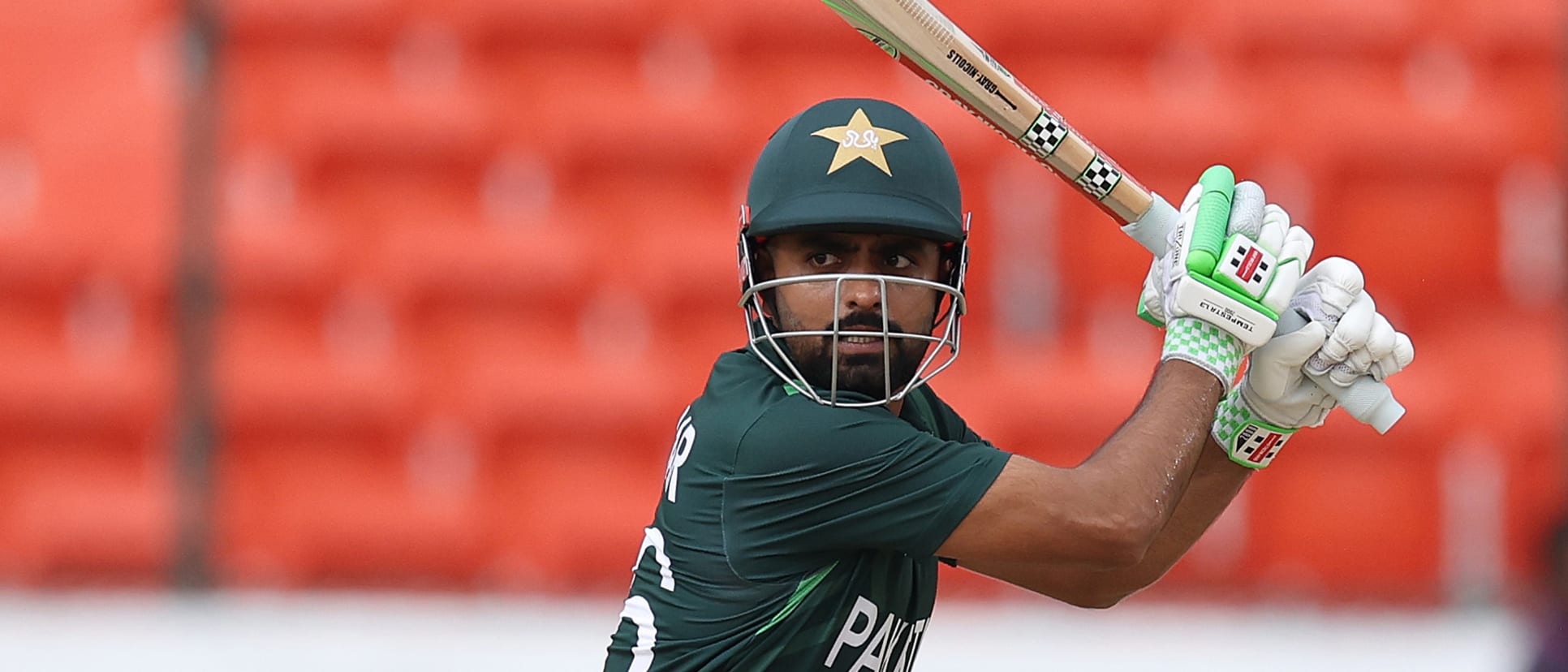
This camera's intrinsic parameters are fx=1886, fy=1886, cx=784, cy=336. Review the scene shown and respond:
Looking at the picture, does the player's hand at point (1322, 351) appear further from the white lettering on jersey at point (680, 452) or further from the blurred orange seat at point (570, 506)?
the blurred orange seat at point (570, 506)

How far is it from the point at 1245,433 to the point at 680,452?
928 millimetres

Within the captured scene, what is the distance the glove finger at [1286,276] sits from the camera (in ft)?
8.55

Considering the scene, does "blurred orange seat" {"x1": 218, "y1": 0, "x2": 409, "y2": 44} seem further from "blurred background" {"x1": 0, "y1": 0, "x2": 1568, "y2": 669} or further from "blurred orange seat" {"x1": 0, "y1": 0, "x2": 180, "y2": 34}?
"blurred orange seat" {"x1": 0, "y1": 0, "x2": 180, "y2": 34}

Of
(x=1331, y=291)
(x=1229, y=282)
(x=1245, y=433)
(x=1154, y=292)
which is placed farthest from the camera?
(x=1245, y=433)

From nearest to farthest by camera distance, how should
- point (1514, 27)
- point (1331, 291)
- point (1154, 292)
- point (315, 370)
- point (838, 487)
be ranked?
point (838, 487), point (1331, 291), point (1154, 292), point (1514, 27), point (315, 370)

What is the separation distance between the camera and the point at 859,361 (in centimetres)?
257

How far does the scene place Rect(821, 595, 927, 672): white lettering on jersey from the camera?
8.51 feet

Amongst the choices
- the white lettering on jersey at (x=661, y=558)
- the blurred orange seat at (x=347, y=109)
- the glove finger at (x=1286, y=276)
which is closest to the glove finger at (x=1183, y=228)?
the glove finger at (x=1286, y=276)

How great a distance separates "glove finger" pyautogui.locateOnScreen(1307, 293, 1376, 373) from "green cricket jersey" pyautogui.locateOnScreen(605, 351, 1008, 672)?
1.74 feet

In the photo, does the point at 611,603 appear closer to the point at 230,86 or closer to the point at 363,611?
the point at 363,611

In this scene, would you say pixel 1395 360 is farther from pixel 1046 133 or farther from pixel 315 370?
pixel 315 370

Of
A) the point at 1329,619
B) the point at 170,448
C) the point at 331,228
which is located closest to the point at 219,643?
the point at 170,448

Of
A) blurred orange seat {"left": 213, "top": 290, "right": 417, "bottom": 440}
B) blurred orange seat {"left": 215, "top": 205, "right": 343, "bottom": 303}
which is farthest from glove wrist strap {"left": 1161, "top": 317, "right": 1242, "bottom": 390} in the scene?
blurred orange seat {"left": 215, "top": 205, "right": 343, "bottom": 303}

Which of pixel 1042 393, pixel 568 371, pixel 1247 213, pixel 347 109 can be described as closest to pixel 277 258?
pixel 347 109
